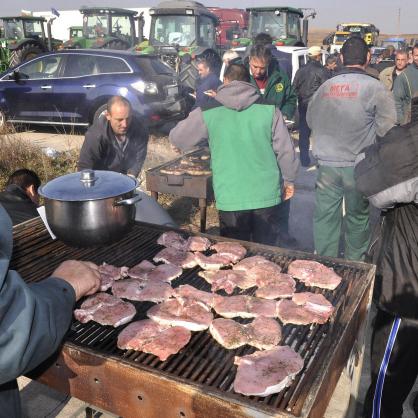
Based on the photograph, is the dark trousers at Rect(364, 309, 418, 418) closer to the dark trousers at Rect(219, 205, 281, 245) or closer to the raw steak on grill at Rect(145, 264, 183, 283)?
the raw steak on grill at Rect(145, 264, 183, 283)

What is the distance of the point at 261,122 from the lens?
3725 millimetres

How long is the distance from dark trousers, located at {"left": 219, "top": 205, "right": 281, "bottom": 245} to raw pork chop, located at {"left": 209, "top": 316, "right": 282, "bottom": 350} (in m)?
1.90

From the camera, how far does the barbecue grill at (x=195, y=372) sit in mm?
1727

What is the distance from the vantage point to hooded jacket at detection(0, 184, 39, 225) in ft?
12.1

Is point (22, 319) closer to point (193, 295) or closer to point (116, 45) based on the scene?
point (193, 295)

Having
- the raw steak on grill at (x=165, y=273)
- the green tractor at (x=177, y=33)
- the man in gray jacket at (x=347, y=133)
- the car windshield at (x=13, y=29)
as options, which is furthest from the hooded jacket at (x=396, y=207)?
the car windshield at (x=13, y=29)

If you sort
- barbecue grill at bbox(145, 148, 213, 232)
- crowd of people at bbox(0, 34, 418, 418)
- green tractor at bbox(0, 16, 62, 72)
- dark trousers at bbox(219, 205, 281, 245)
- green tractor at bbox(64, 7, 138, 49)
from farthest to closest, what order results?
1. green tractor at bbox(64, 7, 138, 49)
2. green tractor at bbox(0, 16, 62, 72)
3. barbecue grill at bbox(145, 148, 213, 232)
4. dark trousers at bbox(219, 205, 281, 245)
5. crowd of people at bbox(0, 34, 418, 418)

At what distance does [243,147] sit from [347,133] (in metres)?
1.40

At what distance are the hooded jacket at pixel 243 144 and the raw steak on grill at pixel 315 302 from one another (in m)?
1.58

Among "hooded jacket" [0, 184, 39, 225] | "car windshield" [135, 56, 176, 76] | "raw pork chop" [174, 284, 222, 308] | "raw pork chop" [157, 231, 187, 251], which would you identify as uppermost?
"car windshield" [135, 56, 176, 76]

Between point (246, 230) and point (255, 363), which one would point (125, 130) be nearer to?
point (246, 230)

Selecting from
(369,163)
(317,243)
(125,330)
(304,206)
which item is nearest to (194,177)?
(317,243)

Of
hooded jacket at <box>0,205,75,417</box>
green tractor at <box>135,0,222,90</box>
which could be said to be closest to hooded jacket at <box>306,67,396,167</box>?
hooded jacket at <box>0,205,75,417</box>

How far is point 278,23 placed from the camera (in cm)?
1583
